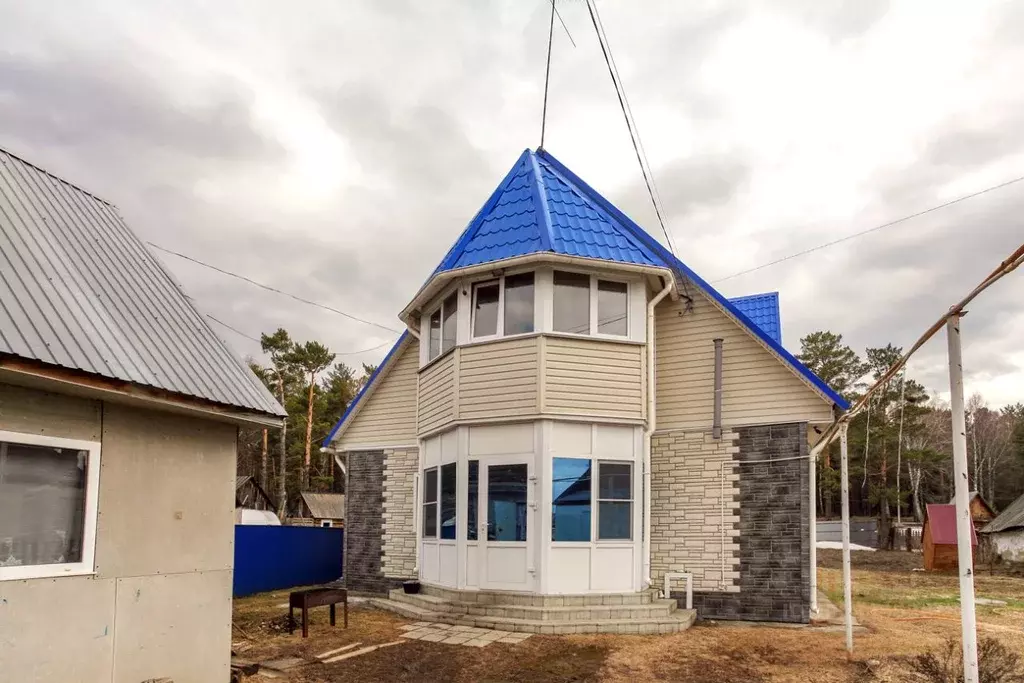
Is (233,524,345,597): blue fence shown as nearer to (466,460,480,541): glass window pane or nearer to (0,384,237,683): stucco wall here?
(466,460,480,541): glass window pane

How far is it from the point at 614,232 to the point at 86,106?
840 cm

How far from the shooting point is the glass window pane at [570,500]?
11273 millimetres

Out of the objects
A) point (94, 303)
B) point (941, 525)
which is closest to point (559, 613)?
point (94, 303)

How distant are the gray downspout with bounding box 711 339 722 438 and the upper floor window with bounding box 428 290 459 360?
169 inches

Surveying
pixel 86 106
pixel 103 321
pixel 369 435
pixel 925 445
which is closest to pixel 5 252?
pixel 103 321

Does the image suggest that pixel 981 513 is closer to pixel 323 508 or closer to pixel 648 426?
pixel 323 508

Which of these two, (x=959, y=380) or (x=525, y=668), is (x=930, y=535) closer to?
(x=525, y=668)

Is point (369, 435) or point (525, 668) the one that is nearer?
point (525, 668)

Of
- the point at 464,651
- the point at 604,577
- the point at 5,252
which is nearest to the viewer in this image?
the point at 5,252

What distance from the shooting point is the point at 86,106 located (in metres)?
11.4

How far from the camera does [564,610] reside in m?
10.8

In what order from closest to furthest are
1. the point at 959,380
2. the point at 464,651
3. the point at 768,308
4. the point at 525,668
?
the point at 959,380, the point at 525,668, the point at 464,651, the point at 768,308

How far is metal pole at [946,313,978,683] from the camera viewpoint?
16.9ft

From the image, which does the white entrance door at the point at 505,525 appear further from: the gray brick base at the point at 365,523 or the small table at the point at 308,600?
the gray brick base at the point at 365,523
